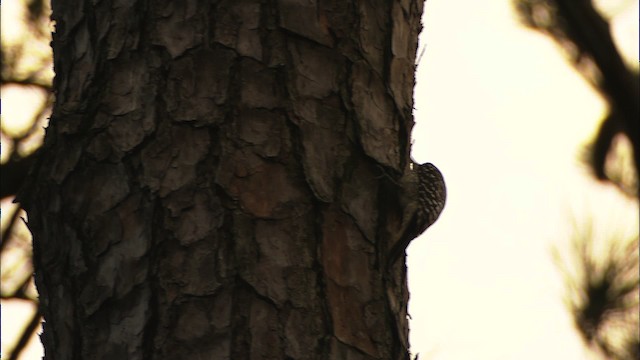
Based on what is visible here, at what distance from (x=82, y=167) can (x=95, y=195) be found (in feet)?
0.18

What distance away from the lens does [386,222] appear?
1910 millimetres

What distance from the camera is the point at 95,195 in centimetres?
179

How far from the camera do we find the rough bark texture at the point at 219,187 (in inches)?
66.9

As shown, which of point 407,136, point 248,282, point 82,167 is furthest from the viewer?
point 407,136

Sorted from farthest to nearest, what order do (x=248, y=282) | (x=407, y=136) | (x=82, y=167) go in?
(x=407, y=136) < (x=82, y=167) < (x=248, y=282)

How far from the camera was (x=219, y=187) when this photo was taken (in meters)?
1.75

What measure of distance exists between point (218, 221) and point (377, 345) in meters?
0.33

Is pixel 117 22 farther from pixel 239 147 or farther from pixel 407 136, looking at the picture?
pixel 407 136

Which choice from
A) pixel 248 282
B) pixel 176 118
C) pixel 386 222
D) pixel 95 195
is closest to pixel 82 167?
pixel 95 195

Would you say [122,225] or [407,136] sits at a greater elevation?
[407,136]

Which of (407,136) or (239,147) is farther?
(407,136)

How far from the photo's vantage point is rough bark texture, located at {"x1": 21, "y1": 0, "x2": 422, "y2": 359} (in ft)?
5.57

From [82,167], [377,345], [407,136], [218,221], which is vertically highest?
[407,136]

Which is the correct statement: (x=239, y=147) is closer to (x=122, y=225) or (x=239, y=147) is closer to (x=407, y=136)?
(x=122, y=225)
